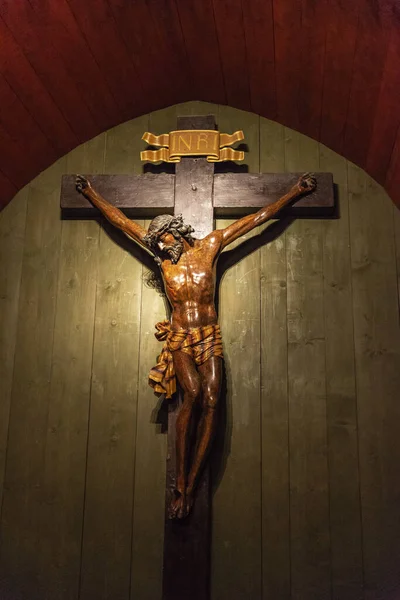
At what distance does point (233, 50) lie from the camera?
2574 mm

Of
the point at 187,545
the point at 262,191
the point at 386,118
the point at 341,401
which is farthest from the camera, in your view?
the point at 262,191

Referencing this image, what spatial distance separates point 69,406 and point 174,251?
78cm

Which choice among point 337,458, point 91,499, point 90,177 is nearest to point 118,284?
point 90,177

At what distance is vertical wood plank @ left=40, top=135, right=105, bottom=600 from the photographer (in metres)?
2.44

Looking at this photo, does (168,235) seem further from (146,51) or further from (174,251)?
(146,51)

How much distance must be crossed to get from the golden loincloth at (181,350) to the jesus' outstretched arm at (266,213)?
395 mm

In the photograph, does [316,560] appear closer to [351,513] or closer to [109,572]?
→ [351,513]

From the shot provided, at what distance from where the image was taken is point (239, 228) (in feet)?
8.38

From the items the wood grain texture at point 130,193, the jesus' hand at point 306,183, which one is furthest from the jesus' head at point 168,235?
the jesus' hand at point 306,183

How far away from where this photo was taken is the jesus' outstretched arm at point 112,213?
2578mm

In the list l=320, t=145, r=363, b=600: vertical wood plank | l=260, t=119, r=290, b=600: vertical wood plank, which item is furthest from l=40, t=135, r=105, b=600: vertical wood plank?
l=320, t=145, r=363, b=600: vertical wood plank

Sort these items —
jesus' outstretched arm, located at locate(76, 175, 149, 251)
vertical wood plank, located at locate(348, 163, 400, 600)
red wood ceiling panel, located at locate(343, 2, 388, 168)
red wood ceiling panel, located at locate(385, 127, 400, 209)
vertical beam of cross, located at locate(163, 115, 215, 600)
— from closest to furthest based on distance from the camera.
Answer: red wood ceiling panel, located at locate(343, 2, 388, 168) → vertical beam of cross, located at locate(163, 115, 215, 600) → vertical wood plank, located at locate(348, 163, 400, 600) → red wood ceiling panel, located at locate(385, 127, 400, 209) → jesus' outstretched arm, located at locate(76, 175, 149, 251)

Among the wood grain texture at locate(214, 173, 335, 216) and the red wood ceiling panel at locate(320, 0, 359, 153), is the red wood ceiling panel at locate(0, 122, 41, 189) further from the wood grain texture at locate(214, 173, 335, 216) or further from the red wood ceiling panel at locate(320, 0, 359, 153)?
the red wood ceiling panel at locate(320, 0, 359, 153)

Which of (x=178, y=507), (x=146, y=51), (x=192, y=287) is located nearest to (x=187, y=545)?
(x=178, y=507)
